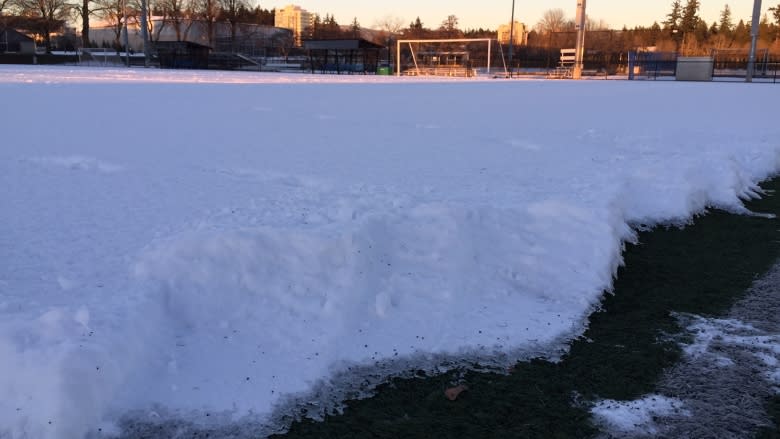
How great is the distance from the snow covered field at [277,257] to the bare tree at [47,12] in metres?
69.4

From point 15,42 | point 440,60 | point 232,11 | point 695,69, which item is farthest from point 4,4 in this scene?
point 695,69

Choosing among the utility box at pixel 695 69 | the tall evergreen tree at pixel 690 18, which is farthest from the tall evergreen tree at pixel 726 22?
the utility box at pixel 695 69

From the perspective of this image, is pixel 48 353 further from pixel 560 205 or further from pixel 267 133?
pixel 267 133

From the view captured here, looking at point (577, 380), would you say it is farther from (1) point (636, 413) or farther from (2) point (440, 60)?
(2) point (440, 60)

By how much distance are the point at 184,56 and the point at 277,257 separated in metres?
50.3

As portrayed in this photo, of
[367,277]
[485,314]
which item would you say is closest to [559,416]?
[485,314]

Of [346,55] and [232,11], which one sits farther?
[232,11]

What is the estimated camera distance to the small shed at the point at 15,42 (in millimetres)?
71738

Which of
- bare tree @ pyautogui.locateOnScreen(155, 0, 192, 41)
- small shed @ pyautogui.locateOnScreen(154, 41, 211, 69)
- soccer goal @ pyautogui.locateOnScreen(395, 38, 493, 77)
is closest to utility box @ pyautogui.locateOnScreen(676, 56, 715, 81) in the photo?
soccer goal @ pyautogui.locateOnScreen(395, 38, 493, 77)

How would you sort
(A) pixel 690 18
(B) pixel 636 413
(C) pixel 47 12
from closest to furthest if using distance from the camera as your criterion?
(B) pixel 636 413, (C) pixel 47 12, (A) pixel 690 18

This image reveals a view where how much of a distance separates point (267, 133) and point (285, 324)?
721 cm

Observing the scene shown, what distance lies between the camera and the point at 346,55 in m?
55.1

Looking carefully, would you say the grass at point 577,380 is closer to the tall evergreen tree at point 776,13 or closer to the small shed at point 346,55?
the small shed at point 346,55

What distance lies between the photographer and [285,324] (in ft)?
12.4
